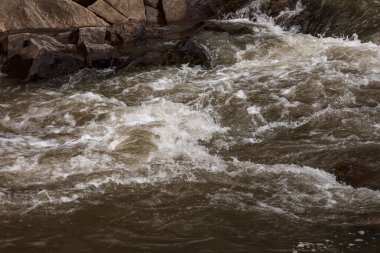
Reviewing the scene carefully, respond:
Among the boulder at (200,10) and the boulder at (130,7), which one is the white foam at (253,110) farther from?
the boulder at (200,10)

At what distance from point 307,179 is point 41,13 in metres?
9.62

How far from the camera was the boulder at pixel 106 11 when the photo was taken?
12992mm

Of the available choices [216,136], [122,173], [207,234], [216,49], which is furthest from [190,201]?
[216,49]

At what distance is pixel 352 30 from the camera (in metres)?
11.1

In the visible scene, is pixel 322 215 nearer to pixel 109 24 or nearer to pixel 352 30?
pixel 352 30

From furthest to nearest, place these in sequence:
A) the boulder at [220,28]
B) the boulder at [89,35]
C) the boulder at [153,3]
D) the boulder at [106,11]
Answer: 1. the boulder at [153,3]
2. the boulder at [106,11]
3. the boulder at [220,28]
4. the boulder at [89,35]

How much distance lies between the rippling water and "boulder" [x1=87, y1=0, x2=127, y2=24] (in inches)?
138

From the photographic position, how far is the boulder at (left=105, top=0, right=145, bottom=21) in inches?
522

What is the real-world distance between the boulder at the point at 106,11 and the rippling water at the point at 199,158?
11.5ft

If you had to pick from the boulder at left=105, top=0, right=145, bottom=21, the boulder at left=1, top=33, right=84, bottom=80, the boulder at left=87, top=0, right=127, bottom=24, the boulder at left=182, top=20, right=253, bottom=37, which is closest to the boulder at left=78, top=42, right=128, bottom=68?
the boulder at left=1, top=33, right=84, bottom=80

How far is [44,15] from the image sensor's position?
41.7ft

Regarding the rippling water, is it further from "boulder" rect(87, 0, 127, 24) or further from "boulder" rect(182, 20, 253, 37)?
"boulder" rect(87, 0, 127, 24)

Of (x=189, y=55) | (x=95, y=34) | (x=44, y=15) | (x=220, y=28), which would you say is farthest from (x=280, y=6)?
Answer: (x=44, y=15)

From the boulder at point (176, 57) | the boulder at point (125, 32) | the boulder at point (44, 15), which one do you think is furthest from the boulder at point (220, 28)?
the boulder at point (44, 15)
